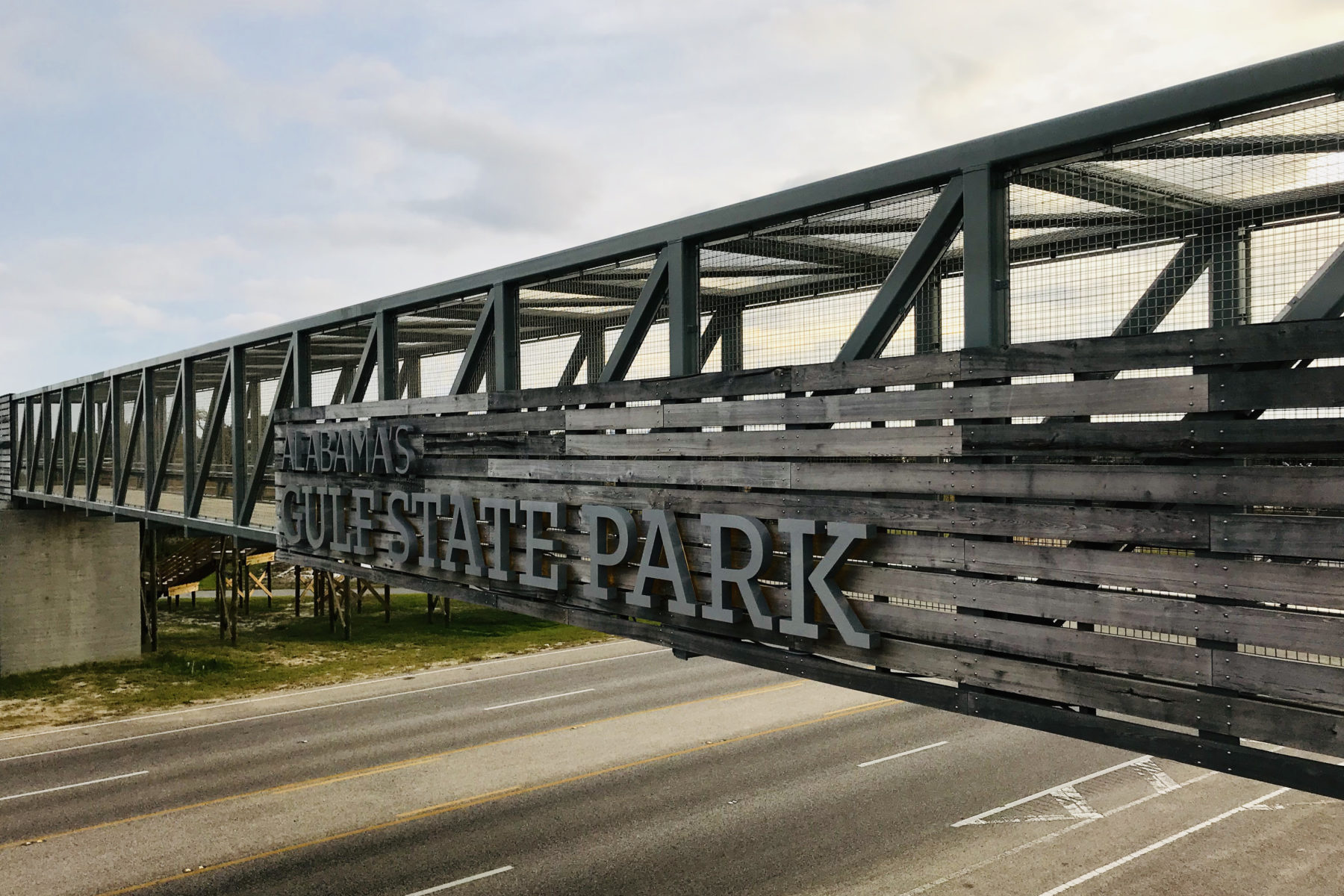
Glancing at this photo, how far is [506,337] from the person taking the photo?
500 inches

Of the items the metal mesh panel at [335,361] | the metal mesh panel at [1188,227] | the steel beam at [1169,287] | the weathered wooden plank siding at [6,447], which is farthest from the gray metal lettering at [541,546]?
the weathered wooden plank siding at [6,447]

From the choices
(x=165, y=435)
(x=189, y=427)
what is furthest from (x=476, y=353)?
(x=165, y=435)

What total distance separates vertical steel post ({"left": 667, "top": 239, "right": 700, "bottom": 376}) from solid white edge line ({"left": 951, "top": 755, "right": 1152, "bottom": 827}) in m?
12.1

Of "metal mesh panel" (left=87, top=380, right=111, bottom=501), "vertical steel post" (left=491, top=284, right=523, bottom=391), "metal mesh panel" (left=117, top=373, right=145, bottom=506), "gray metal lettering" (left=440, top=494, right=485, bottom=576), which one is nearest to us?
"gray metal lettering" (left=440, top=494, right=485, bottom=576)

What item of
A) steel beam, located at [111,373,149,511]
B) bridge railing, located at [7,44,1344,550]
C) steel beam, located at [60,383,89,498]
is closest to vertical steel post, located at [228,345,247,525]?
bridge railing, located at [7,44,1344,550]

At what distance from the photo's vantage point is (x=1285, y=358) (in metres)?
5.91

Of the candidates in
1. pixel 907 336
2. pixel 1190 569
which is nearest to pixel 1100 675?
pixel 1190 569

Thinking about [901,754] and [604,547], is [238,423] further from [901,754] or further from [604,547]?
[901,754]

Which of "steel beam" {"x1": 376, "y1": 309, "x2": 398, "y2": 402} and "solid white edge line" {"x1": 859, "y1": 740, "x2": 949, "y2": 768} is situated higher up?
"steel beam" {"x1": 376, "y1": 309, "x2": 398, "y2": 402}

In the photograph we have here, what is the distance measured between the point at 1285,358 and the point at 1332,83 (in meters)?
1.61

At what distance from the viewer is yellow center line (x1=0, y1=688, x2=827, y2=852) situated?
18500 mm

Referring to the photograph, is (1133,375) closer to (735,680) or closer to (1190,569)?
(1190,569)

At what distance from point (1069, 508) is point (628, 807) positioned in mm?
14523

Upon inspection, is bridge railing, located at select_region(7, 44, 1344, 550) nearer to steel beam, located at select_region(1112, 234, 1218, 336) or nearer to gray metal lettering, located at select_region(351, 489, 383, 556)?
steel beam, located at select_region(1112, 234, 1218, 336)
